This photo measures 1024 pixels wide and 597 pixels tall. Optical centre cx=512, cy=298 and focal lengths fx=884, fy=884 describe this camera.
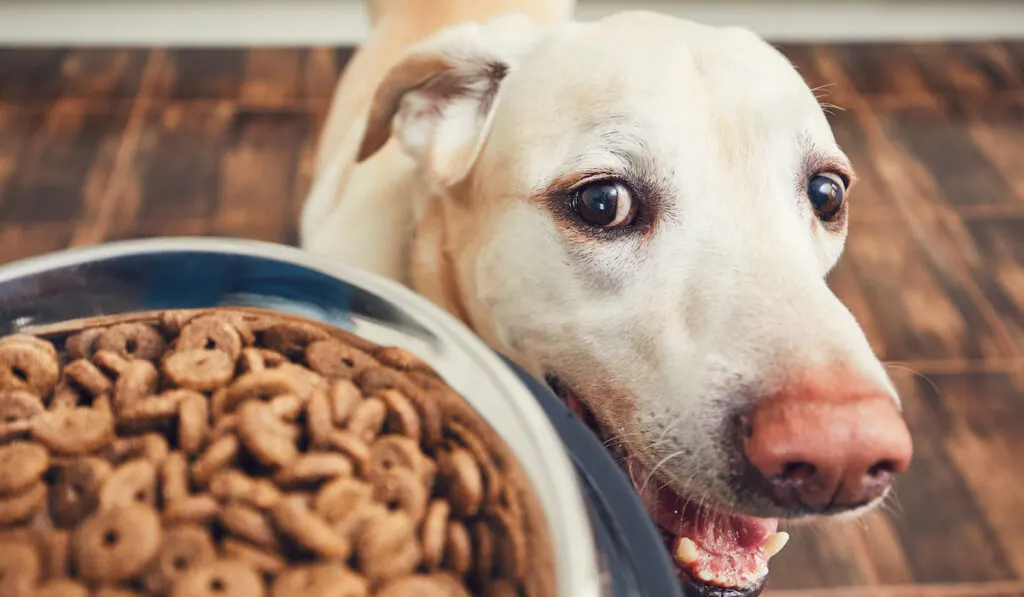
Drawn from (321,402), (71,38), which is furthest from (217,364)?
(71,38)

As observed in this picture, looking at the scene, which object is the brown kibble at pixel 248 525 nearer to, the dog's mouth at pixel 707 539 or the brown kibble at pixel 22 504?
the brown kibble at pixel 22 504

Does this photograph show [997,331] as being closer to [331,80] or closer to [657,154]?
[657,154]

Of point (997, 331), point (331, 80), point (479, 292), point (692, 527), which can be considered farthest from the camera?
point (331, 80)

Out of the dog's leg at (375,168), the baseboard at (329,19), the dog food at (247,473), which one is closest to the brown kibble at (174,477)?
the dog food at (247,473)

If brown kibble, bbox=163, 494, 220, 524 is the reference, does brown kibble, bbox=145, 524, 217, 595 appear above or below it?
below

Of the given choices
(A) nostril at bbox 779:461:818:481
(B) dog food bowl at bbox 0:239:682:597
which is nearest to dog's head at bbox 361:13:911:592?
(A) nostril at bbox 779:461:818:481

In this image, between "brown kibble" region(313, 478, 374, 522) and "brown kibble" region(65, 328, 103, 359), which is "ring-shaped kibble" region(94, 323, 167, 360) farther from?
"brown kibble" region(313, 478, 374, 522)
